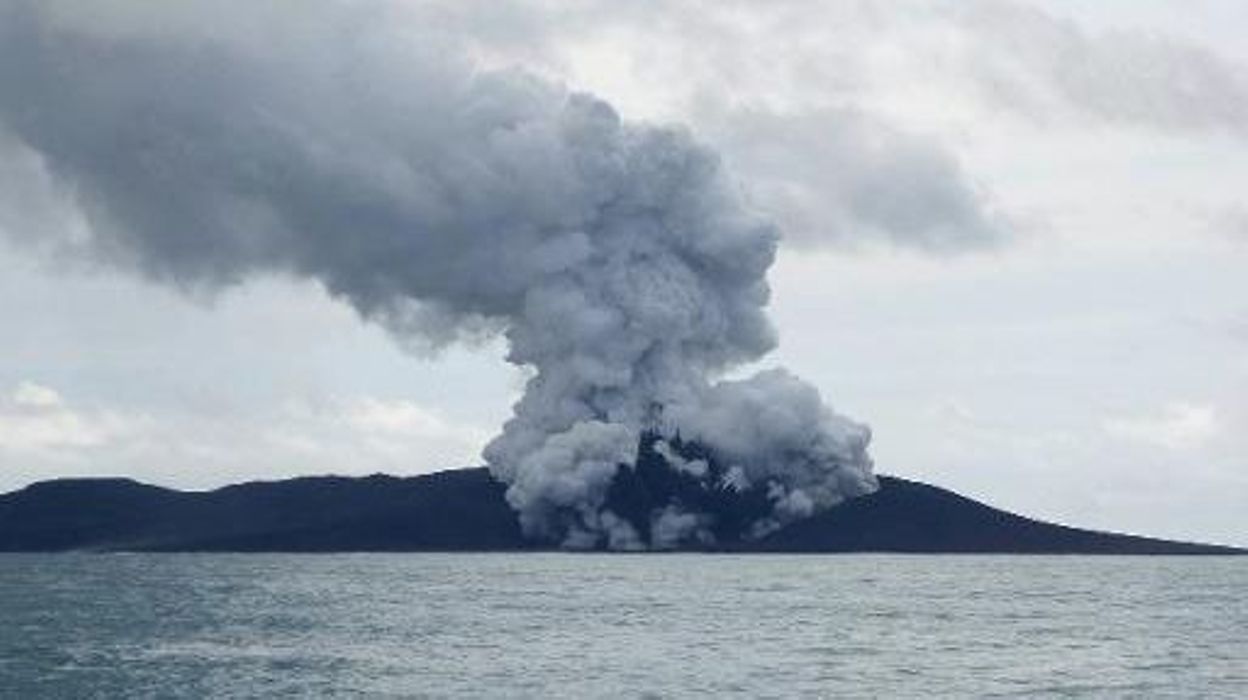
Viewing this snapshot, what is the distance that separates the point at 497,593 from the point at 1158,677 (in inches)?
3661

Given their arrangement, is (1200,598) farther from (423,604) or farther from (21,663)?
(21,663)

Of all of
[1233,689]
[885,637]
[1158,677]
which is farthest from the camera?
[885,637]

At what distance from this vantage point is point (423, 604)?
152m

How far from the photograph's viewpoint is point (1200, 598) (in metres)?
183

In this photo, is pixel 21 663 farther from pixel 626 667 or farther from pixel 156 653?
pixel 626 667

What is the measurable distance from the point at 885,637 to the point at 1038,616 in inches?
1174

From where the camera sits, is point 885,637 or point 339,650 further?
point 885,637

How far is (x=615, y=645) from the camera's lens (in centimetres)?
10381

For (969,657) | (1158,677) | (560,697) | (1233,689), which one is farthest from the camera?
(969,657)

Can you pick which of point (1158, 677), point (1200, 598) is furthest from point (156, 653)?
point (1200, 598)

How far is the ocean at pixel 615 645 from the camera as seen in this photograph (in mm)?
82000

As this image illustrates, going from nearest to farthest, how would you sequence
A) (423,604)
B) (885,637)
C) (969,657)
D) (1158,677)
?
(1158,677) → (969,657) → (885,637) → (423,604)

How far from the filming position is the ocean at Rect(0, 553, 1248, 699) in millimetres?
82000

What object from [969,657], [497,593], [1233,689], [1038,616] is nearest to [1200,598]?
[1038,616]
